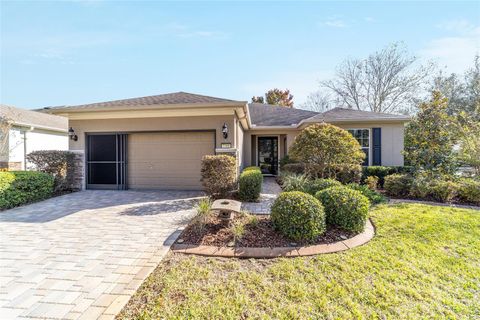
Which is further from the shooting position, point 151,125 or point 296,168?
point 296,168

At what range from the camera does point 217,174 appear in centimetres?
685

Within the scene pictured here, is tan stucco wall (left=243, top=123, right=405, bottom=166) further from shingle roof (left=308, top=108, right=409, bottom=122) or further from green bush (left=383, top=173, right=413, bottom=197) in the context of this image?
green bush (left=383, top=173, right=413, bottom=197)

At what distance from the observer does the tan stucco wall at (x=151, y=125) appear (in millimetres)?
8438

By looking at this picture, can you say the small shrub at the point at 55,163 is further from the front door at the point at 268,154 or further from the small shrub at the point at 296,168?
the front door at the point at 268,154

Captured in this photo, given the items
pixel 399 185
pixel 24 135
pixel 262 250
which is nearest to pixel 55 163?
pixel 24 135

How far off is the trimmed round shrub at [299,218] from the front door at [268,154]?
34.6 feet

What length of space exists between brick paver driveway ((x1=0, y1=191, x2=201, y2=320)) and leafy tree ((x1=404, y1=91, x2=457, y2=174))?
8.99 m

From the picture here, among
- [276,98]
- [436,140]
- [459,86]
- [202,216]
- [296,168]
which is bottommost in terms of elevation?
[202,216]

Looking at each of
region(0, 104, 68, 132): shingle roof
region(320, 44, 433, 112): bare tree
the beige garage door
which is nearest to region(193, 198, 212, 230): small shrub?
the beige garage door

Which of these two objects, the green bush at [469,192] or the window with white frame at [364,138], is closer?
the green bush at [469,192]

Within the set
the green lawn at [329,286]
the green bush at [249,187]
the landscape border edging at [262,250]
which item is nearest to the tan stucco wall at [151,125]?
the green bush at [249,187]

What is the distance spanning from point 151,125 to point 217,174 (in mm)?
3936

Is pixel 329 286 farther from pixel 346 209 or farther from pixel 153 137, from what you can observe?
pixel 153 137

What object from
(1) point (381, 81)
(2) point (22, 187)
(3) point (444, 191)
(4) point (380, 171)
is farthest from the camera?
(1) point (381, 81)
